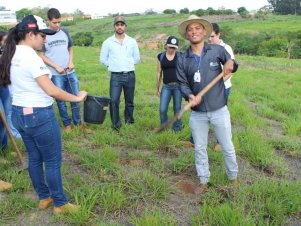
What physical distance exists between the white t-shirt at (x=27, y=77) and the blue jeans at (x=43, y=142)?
0.07 meters

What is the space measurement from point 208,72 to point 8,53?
1.82 m

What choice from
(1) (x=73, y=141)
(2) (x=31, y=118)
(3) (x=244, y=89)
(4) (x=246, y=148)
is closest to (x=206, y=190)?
(4) (x=246, y=148)

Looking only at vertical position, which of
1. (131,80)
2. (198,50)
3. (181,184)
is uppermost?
(198,50)

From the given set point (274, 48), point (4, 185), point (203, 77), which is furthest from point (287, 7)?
point (4, 185)

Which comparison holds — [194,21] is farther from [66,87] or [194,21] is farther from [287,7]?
[287,7]

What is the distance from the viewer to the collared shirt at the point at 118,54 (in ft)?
17.5

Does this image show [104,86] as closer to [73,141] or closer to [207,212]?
[73,141]

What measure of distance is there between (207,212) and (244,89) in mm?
6378

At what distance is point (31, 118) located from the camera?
2.64 meters

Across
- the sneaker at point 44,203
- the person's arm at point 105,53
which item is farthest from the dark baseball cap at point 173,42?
the sneaker at point 44,203

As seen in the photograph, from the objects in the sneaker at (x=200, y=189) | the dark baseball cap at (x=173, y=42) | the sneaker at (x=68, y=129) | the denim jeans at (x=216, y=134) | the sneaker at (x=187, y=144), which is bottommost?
the sneaker at (x=200, y=189)

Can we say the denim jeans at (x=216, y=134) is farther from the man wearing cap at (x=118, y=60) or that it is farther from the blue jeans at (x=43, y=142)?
the man wearing cap at (x=118, y=60)

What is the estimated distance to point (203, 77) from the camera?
3.34 meters

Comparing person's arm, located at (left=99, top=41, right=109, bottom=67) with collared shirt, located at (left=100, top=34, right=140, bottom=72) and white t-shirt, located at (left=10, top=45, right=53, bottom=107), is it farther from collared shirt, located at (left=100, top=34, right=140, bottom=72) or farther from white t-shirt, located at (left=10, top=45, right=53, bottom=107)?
white t-shirt, located at (left=10, top=45, right=53, bottom=107)
